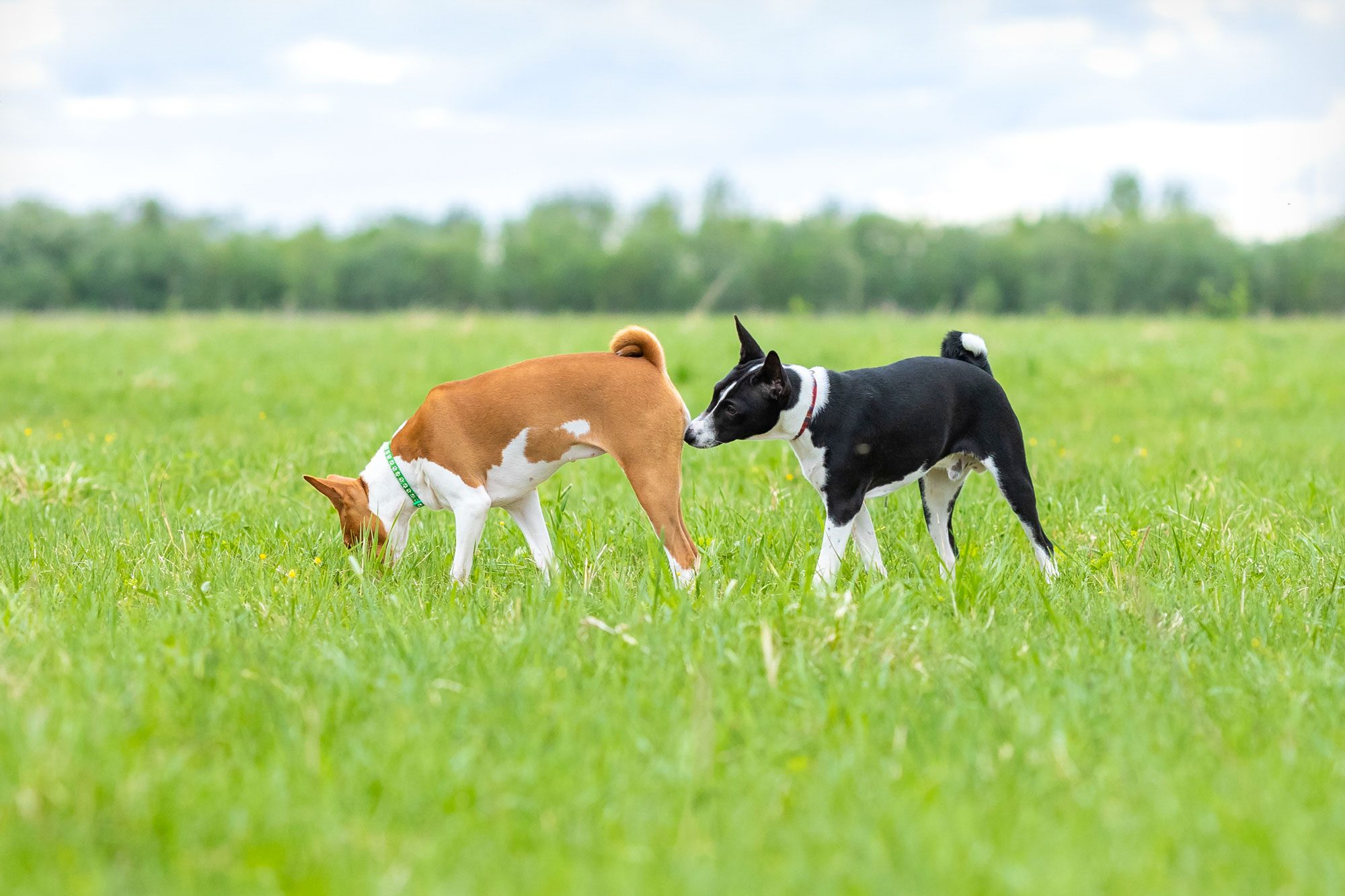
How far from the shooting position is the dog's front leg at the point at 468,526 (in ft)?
15.7

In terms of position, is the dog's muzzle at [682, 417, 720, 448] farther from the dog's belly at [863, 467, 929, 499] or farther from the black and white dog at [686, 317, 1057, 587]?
the dog's belly at [863, 467, 929, 499]

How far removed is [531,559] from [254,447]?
3911mm

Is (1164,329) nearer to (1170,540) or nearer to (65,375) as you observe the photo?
(1170,540)

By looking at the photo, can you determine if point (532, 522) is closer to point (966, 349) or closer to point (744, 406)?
point (744, 406)

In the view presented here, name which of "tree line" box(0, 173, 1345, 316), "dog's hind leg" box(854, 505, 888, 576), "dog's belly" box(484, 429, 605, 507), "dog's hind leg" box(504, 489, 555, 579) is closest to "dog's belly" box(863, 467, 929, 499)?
"dog's hind leg" box(854, 505, 888, 576)

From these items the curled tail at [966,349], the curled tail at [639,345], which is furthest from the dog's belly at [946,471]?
the curled tail at [639,345]

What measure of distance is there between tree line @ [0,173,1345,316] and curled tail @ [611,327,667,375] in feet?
199

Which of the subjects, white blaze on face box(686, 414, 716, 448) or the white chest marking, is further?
the white chest marking

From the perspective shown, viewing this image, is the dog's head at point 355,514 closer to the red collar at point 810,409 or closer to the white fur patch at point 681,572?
the white fur patch at point 681,572

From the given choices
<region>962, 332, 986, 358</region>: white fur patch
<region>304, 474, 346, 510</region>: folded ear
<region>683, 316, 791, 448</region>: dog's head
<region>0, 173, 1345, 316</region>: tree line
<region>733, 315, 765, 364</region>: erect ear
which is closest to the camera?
<region>683, 316, 791, 448</region>: dog's head

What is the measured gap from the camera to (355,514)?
5.15m

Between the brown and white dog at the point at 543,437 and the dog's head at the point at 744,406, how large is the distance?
0.67 ft

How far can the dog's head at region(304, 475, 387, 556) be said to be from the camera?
5121 millimetres

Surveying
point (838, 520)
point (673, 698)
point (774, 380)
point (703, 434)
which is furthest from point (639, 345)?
point (673, 698)
